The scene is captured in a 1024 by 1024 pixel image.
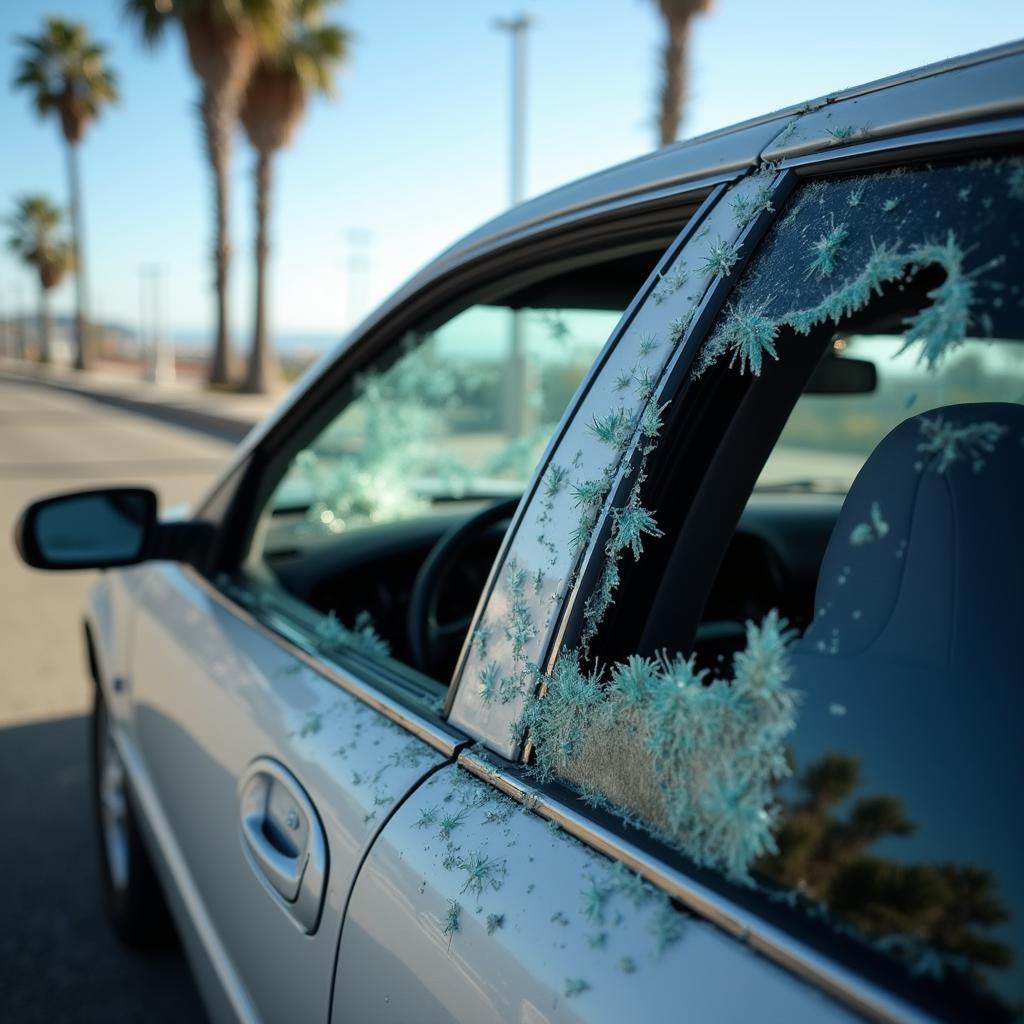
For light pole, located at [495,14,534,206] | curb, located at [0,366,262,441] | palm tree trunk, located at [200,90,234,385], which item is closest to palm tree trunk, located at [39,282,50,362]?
curb, located at [0,366,262,441]

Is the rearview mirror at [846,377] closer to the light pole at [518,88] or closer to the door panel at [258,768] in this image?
the door panel at [258,768]

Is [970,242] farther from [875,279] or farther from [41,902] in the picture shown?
[41,902]

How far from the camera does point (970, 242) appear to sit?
2.53 feet

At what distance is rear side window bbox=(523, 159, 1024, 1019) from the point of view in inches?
28.3

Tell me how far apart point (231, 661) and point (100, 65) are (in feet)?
131

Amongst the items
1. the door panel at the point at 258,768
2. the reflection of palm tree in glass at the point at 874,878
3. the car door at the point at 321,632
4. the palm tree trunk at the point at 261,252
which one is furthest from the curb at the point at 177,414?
the reflection of palm tree in glass at the point at 874,878

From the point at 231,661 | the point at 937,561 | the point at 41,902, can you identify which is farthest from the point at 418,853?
the point at 41,902

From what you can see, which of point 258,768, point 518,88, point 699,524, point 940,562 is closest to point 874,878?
point 940,562

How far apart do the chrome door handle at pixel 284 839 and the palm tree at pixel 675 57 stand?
41.6 feet

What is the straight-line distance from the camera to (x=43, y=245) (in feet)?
177

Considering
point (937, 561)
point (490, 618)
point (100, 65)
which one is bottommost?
point (490, 618)

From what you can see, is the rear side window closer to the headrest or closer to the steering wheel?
the headrest

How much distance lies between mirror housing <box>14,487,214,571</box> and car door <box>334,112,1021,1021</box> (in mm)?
1167

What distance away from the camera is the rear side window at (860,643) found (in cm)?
72
